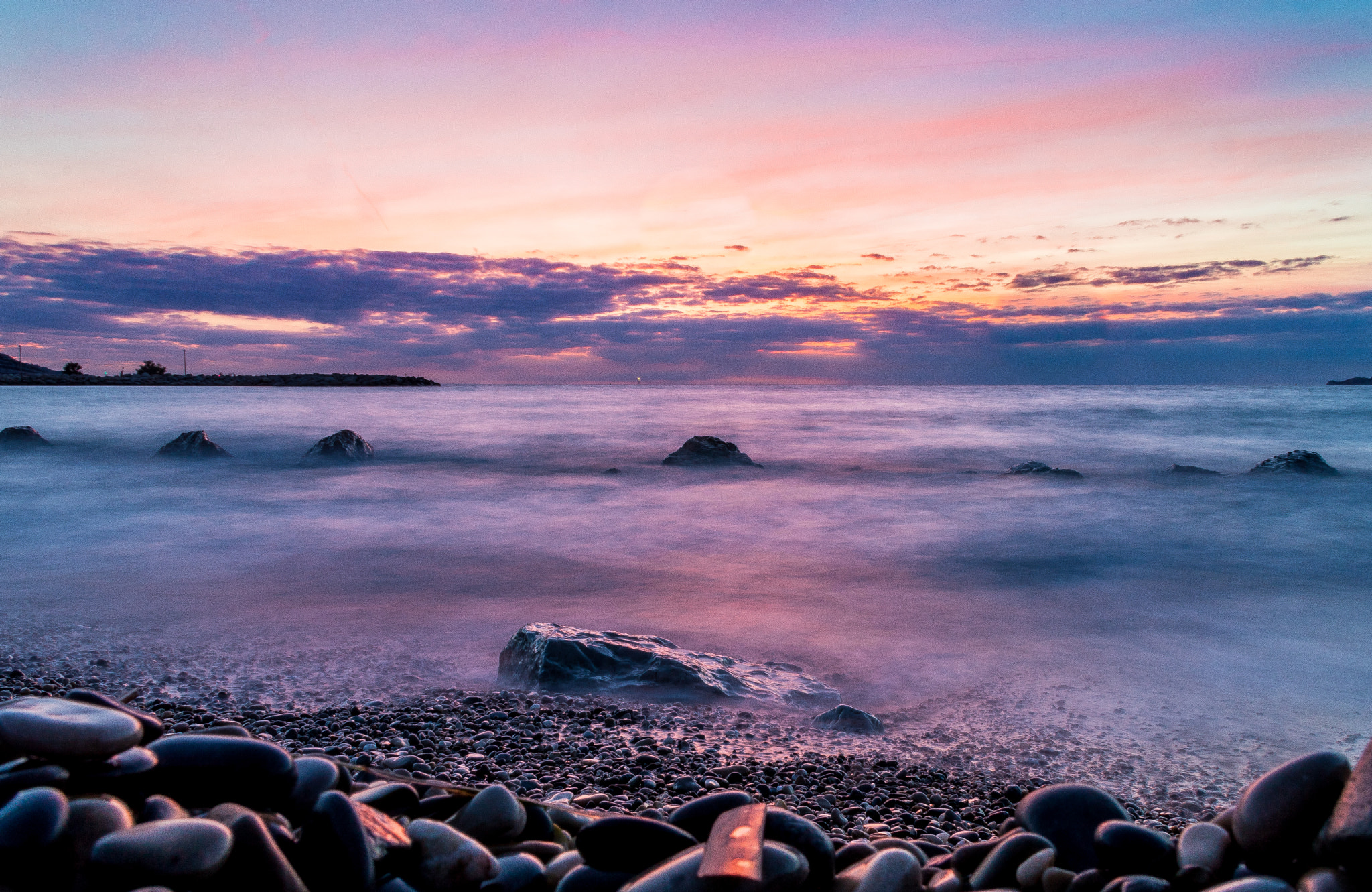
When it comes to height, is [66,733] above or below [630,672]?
above

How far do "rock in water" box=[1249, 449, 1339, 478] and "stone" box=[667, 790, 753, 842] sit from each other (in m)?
14.8

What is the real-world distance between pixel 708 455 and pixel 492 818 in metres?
13.4

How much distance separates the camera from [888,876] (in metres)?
1.63

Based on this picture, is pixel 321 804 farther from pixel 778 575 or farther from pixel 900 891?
pixel 778 575

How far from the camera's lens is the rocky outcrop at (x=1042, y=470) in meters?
13.7

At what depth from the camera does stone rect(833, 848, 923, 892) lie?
5.30ft

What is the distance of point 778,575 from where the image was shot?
6934 mm

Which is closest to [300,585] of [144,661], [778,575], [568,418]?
[144,661]

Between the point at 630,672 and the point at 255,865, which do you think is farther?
the point at 630,672

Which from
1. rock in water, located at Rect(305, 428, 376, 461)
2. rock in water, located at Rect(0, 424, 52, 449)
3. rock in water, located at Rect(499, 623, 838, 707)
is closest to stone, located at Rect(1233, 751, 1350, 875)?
rock in water, located at Rect(499, 623, 838, 707)

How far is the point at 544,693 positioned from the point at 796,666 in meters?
1.50

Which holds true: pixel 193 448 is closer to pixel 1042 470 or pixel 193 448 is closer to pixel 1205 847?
pixel 1042 470

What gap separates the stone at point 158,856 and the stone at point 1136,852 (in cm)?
185

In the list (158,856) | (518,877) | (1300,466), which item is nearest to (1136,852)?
(518,877)
